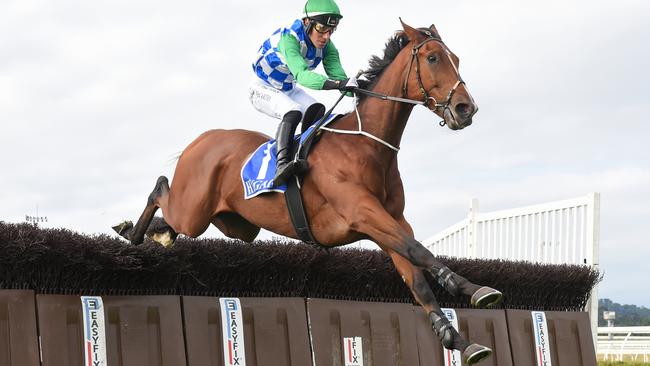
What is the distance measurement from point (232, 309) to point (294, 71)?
1721 millimetres

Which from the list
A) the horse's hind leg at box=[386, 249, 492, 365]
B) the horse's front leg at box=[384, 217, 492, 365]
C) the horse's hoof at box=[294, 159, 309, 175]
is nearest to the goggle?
the horse's hoof at box=[294, 159, 309, 175]

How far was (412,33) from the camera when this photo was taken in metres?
5.19

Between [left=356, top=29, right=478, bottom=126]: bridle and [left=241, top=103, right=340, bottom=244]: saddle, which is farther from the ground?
[left=356, top=29, right=478, bottom=126]: bridle

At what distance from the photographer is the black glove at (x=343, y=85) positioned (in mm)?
5152

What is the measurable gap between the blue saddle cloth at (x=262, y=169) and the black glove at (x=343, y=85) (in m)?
0.19

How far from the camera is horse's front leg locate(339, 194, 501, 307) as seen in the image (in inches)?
176

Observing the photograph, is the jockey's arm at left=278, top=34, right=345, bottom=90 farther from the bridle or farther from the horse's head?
the horse's head

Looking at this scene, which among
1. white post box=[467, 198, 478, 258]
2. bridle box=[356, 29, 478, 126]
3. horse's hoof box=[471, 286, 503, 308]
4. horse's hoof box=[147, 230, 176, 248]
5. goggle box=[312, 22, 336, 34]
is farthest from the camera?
white post box=[467, 198, 478, 258]

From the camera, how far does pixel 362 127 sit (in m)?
5.21

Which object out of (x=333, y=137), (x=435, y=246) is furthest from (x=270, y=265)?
(x=435, y=246)

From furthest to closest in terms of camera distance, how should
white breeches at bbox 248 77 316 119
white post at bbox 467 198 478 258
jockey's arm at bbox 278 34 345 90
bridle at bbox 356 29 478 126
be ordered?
white post at bbox 467 198 478 258, white breeches at bbox 248 77 316 119, jockey's arm at bbox 278 34 345 90, bridle at bbox 356 29 478 126

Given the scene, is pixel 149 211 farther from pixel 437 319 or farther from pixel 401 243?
pixel 437 319

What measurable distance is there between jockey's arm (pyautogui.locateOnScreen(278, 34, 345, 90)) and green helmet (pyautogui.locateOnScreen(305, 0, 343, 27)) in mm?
174

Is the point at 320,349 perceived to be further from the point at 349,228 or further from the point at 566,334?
the point at 566,334
